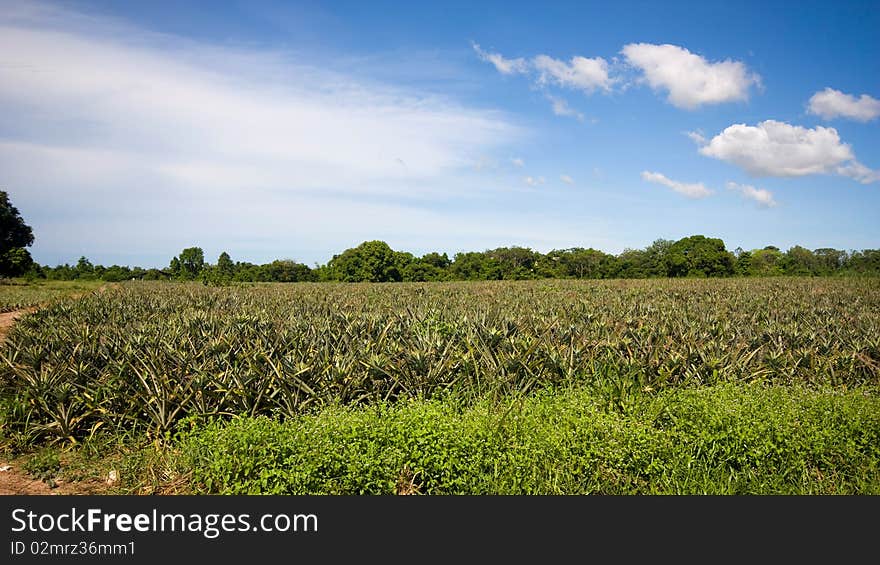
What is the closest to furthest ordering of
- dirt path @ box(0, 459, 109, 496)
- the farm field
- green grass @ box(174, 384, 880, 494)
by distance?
1. green grass @ box(174, 384, 880, 494)
2. the farm field
3. dirt path @ box(0, 459, 109, 496)

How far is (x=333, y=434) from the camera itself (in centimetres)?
466

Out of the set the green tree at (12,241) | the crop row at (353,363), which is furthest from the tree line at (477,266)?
the crop row at (353,363)

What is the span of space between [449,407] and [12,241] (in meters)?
74.8

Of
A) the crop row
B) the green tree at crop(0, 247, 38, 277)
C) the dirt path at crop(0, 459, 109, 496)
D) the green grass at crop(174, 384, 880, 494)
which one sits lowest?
the dirt path at crop(0, 459, 109, 496)

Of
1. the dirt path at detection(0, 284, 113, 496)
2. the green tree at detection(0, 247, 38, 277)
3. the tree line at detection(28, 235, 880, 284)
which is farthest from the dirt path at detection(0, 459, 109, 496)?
the tree line at detection(28, 235, 880, 284)

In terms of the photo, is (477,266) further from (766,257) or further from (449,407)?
(449,407)

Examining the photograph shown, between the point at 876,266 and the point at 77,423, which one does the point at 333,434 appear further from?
the point at 876,266

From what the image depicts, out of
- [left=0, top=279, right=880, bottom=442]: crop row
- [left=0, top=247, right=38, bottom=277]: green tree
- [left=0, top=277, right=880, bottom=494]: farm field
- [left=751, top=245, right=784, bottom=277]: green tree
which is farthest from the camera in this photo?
[left=751, top=245, right=784, bottom=277]: green tree

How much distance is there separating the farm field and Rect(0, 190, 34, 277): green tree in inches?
2394

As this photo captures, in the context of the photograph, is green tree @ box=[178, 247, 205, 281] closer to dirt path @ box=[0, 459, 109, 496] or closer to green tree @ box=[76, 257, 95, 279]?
green tree @ box=[76, 257, 95, 279]

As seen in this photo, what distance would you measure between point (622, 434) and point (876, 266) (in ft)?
211

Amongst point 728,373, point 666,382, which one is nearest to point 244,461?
point 666,382

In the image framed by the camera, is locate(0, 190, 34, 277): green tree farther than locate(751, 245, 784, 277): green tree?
No

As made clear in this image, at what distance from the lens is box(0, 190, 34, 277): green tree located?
56312mm
